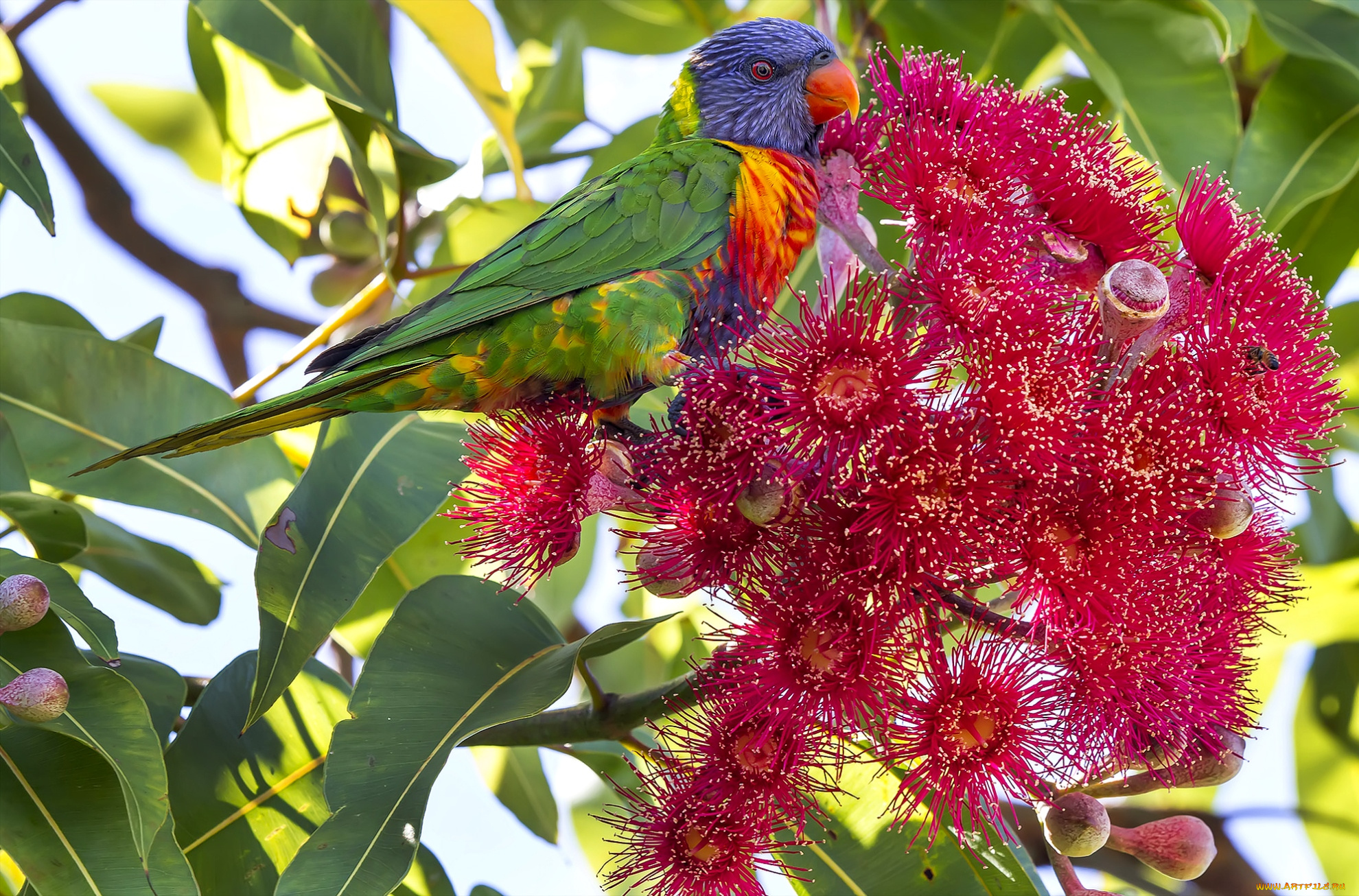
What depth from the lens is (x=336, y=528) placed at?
1337 millimetres

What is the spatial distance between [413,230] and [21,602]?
4.35 ft

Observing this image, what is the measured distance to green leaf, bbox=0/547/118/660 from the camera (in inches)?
48.9

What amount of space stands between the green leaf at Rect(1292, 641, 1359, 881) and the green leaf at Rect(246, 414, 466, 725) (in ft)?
7.18

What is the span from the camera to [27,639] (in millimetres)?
1178

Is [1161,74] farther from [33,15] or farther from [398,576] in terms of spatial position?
[33,15]

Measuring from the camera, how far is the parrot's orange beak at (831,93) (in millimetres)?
1701

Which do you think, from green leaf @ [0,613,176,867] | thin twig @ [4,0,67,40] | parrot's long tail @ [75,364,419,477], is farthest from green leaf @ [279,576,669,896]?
thin twig @ [4,0,67,40]

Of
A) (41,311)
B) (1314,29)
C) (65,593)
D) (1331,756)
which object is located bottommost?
(1331,756)

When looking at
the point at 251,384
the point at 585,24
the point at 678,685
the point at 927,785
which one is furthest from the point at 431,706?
the point at 585,24

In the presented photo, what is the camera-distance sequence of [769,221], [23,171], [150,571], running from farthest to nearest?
[150,571] < [769,221] < [23,171]

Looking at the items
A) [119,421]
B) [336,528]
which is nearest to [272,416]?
[336,528]

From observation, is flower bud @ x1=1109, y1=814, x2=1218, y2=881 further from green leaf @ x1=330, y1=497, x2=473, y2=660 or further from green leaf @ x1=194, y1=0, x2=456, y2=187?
green leaf @ x1=194, y1=0, x2=456, y2=187

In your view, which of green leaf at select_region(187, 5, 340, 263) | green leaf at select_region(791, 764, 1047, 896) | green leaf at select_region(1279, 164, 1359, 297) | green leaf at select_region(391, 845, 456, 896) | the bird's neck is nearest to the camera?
green leaf at select_region(791, 764, 1047, 896)

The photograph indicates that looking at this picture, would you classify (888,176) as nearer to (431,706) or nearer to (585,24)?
(431,706)
